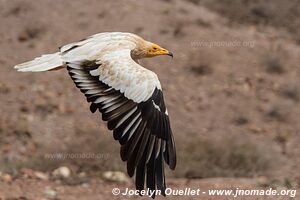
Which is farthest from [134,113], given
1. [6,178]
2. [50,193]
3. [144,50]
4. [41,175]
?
[41,175]

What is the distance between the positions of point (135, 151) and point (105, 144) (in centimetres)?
623

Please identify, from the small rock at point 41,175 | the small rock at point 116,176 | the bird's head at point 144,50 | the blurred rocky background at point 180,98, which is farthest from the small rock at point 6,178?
the bird's head at point 144,50

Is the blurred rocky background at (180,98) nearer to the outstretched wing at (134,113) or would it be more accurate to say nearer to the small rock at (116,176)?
the small rock at (116,176)

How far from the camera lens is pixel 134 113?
6.90 meters

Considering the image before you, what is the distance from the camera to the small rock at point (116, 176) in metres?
11.4

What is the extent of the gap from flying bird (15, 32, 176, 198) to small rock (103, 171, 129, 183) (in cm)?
421

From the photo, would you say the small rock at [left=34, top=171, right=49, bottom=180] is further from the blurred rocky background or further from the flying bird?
the flying bird

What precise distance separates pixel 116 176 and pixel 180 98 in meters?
5.84

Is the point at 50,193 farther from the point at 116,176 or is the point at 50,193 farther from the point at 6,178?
the point at 116,176

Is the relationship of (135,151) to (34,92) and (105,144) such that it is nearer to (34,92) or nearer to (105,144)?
(105,144)

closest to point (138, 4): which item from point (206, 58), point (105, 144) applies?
point (206, 58)

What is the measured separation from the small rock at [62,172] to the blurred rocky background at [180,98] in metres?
0.02

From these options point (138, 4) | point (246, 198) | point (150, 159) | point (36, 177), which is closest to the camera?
point (150, 159)

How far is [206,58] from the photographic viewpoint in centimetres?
1830
